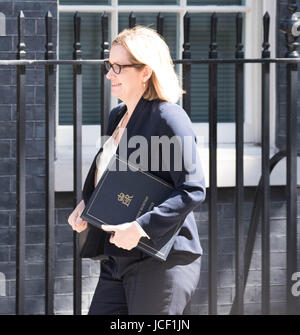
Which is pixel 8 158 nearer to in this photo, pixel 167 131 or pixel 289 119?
pixel 289 119

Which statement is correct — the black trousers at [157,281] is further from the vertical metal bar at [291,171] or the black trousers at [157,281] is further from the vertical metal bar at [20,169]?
the vertical metal bar at [291,171]

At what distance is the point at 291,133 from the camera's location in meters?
4.38

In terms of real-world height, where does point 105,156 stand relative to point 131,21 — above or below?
below

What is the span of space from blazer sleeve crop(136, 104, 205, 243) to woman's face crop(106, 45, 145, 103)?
0.51 ft

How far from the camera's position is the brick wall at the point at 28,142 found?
5254 millimetres

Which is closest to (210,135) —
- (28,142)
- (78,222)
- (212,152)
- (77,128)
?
(212,152)

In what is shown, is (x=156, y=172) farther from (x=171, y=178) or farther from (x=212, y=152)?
(x=212, y=152)

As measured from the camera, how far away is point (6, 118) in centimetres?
525

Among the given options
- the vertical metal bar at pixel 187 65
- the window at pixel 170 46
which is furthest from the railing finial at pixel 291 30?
the window at pixel 170 46

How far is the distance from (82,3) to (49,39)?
1.59 m

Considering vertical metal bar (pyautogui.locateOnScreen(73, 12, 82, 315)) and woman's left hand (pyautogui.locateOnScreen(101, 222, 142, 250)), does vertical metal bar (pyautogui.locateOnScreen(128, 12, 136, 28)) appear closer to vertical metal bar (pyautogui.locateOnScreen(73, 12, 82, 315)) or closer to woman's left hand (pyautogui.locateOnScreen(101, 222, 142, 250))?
vertical metal bar (pyautogui.locateOnScreen(73, 12, 82, 315))

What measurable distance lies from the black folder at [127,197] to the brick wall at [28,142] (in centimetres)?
198
